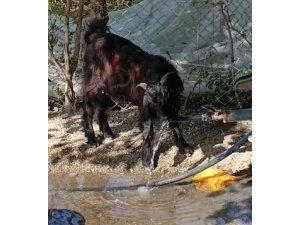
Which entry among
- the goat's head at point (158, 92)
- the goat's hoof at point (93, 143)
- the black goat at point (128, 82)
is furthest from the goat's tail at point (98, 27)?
the goat's hoof at point (93, 143)

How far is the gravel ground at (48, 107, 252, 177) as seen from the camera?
2627 millimetres

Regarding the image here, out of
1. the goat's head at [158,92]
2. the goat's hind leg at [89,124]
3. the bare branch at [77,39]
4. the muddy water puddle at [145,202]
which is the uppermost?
the bare branch at [77,39]

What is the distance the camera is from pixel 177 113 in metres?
2.63

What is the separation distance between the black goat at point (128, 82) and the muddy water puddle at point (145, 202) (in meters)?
0.14

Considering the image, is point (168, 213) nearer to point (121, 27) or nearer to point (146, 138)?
point (146, 138)

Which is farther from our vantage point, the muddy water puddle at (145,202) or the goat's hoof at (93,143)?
Answer: the goat's hoof at (93,143)

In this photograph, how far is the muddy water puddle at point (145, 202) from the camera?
257 cm

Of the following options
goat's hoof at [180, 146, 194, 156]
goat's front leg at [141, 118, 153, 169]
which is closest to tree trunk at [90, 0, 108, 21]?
goat's front leg at [141, 118, 153, 169]

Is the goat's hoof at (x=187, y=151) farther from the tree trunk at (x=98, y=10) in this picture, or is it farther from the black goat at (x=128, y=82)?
the tree trunk at (x=98, y=10)

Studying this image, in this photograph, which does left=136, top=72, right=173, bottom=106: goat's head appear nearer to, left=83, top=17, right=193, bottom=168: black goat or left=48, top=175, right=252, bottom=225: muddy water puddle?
left=83, top=17, right=193, bottom=168: black goat
